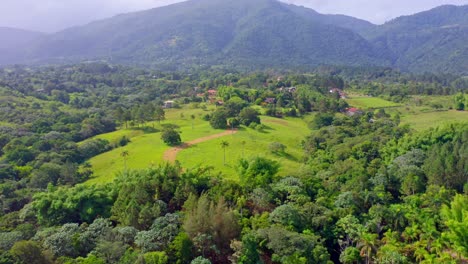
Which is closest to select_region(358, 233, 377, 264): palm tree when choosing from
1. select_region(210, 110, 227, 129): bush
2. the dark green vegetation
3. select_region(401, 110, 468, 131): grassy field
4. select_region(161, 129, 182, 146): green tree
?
the dark green vegetation

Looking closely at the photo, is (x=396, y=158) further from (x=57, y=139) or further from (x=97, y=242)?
(x=57, y=139)

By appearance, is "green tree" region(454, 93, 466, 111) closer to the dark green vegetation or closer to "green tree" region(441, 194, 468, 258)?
the dark green vegetation

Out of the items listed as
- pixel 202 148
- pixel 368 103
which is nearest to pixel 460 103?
pixel 368 103

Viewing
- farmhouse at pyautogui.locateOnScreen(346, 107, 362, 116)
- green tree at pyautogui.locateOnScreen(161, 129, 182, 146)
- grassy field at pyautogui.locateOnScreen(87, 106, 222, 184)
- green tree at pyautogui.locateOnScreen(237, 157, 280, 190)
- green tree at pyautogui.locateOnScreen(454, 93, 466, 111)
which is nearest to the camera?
green tree at pyautogui.locateOnScreen(237, 157, 280, 190)

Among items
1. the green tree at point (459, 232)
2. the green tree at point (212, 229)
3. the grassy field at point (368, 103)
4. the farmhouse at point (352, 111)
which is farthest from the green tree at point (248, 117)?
the green tree at point (459, 232)

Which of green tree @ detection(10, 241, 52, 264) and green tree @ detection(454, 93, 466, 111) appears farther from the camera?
green tree @ detection(454, 93, 466, 111)

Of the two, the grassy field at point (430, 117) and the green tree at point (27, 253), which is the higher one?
the green tree at point (27, 253)

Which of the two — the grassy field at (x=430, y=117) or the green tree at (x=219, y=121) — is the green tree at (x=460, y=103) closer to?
the grassy field at (x=430, y=117)

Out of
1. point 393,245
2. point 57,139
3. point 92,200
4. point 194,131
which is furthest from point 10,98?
point 393,245
